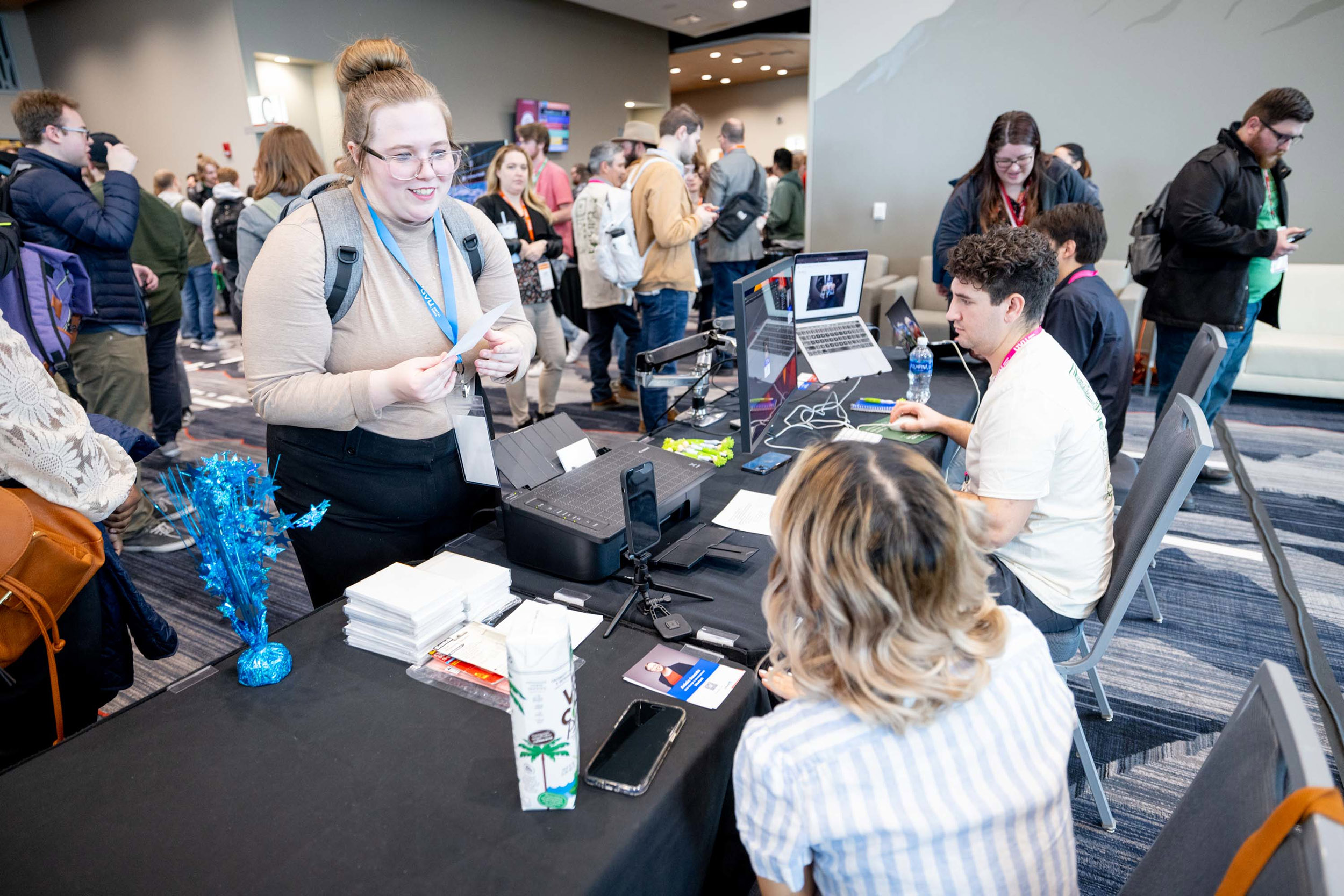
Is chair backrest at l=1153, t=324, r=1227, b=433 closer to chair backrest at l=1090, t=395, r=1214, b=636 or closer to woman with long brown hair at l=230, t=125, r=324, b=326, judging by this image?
chair backrest at l=1090, t=395, r=1214, b=636

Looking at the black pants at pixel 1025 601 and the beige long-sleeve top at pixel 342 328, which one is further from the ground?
the beige long-sleeve top at pixel 342 328

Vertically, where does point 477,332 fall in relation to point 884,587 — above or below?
above

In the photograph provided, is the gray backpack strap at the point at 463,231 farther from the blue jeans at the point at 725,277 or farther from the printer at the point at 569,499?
the blue jeans at the point at 725,277

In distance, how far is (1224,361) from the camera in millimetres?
3117

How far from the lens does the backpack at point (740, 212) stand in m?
4.82

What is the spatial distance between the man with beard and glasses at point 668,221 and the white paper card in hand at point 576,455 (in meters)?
1.91

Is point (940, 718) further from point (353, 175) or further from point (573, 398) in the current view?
point (573, 398)

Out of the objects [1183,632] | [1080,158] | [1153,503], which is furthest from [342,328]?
[1080,158]

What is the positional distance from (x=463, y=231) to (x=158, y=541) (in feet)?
8.10

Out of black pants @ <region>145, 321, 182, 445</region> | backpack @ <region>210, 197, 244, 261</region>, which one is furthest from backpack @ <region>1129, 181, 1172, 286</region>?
backpack @ <region>210, 197, 244, 261</region>

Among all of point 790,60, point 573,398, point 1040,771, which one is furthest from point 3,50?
point 1040,771

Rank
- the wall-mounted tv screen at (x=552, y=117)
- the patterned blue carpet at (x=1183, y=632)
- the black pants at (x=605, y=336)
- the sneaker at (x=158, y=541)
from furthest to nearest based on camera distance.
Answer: the wall-mounted tv screen at (x=552, y=117), the black pants at (x=605, y=336), the sneaker at (x=158, y=541), the patterned blue carpet at (x=1183, y=632)

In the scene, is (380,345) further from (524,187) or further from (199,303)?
(199,303)

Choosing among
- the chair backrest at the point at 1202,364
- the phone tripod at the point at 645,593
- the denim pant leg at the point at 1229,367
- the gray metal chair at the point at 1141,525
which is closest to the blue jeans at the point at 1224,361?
the denim pant leg at the point at 1229,367
